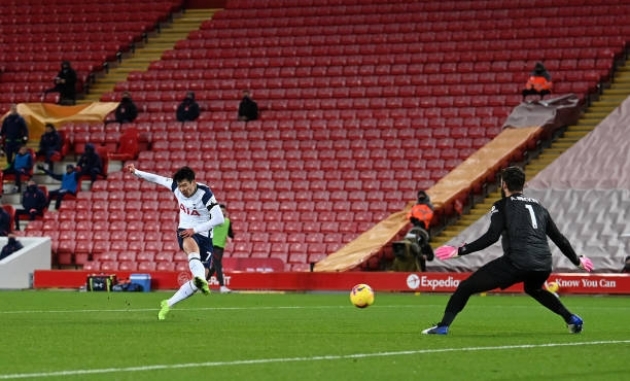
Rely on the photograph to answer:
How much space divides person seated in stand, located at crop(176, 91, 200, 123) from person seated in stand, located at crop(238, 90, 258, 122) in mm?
1489

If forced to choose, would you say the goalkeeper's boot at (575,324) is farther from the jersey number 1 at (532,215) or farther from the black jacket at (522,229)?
the jersey number 1 at (532,215)

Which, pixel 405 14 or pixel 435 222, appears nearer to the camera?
pixel 435 222

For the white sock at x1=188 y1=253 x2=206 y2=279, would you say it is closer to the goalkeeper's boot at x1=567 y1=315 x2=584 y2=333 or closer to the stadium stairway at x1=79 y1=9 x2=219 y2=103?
the goalkeeper's boot at x1=567 y1=315 x2=584 y2=333

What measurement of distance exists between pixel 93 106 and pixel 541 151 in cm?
1395

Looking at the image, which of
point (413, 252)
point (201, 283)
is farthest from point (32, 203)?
point (201, 283)

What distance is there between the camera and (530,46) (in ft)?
125

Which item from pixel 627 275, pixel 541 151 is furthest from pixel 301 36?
pixel 627 275

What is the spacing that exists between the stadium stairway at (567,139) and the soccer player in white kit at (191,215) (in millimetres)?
15031

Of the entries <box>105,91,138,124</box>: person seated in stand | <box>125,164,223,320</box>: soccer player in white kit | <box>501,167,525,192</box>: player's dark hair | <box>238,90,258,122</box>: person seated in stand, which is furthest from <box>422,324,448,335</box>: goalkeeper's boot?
<box>105,91,138,124</box>: person seated in stand

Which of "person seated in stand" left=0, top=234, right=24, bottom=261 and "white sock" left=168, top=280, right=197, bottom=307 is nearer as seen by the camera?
"white sock" left=168, top=280, right=197, bottom=307

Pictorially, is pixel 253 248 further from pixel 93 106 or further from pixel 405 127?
pixel 93 106

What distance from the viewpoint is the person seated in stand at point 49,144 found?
38.6m

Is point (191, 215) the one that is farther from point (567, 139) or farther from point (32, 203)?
point (32, 203)

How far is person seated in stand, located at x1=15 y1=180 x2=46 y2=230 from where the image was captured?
36344mm
